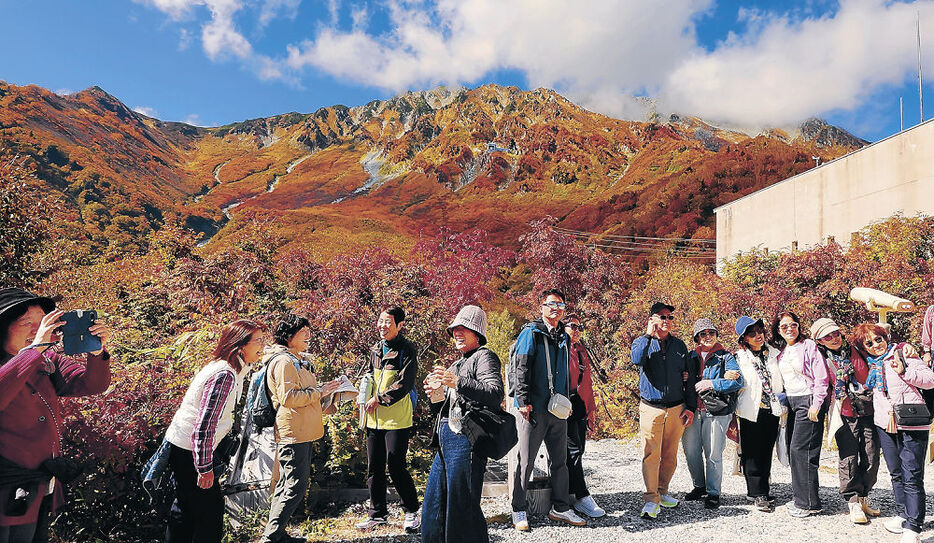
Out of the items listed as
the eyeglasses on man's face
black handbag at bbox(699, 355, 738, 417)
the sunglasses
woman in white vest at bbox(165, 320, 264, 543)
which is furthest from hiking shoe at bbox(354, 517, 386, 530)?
the sunglasses

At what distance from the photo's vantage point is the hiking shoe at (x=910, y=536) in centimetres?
394

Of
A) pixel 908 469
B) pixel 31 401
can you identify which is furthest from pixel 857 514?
pixel 31 401

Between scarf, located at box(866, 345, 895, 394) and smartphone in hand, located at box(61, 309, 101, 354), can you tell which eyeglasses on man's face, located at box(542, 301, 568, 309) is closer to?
scarf, located at box(866, 345, 895, 394)

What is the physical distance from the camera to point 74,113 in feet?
156

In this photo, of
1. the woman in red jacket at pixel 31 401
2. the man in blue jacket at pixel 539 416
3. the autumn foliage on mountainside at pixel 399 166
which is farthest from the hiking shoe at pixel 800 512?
the autumn foliage on mountainside at pixel 399 166

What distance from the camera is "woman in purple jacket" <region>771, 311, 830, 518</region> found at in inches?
179

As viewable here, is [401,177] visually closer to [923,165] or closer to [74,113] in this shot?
[74,113]

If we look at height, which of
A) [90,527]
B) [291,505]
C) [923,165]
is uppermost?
[923,165]

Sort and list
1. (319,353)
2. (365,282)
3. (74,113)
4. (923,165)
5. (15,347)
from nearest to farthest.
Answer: (15,347) → (319,353) → (365,282) → (923,165) → (74,113)

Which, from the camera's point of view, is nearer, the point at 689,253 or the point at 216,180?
the point at 689,253

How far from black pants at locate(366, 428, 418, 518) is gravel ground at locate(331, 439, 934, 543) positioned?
0.26 m

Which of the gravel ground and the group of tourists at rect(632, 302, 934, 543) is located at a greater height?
the group of tourists at rect(632, 302, 934, 543)

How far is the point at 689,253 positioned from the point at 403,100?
5564 centimetres

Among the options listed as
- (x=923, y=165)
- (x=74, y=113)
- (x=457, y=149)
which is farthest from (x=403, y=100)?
(x=923, y=165)
